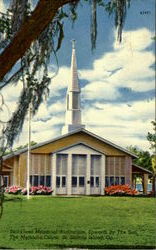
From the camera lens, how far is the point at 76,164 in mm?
5309

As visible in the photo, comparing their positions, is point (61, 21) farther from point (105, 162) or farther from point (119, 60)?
point (105, 162)

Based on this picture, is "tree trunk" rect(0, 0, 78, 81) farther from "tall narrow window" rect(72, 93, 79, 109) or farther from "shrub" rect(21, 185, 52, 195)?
"shrub" rect(21, 185, 52, 195)

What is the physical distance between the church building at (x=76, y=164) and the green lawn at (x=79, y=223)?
0.15m

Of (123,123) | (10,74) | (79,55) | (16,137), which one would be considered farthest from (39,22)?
(123,123)

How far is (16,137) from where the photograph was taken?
10.2 ft

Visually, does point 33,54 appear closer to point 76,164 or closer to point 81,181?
point 81,181

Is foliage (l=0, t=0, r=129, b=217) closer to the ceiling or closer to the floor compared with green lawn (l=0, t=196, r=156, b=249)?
closer to the ceiling

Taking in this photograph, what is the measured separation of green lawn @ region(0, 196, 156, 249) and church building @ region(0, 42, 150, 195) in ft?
0.50

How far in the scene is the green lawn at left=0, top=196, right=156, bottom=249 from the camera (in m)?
4.21

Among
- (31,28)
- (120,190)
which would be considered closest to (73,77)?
(120,190)

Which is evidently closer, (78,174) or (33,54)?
(33,54)

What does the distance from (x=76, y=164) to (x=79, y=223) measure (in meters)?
0.75

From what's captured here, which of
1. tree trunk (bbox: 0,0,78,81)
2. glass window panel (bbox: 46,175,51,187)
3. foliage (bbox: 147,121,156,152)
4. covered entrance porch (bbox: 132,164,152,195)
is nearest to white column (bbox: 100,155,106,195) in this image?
covered entrance porch (bbox: 132,164,152,195)

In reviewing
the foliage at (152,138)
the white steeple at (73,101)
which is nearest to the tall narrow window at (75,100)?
the white steeple at (73,101)
